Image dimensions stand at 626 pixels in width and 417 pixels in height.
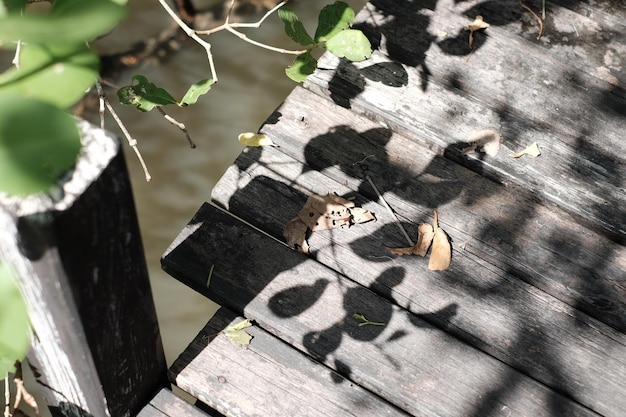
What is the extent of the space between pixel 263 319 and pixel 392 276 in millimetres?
345

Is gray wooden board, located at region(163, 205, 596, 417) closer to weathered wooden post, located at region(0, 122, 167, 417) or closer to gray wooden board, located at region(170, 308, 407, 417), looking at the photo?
gray wooden board, located at region(170, 308, 407, 417)

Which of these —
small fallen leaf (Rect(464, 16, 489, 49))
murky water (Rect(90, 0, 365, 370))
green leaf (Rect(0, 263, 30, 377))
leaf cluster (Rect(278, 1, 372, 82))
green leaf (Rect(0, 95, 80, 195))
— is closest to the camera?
green leaf (Rect(0, 95, 80, 195))

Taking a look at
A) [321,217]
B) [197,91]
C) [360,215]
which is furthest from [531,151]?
[197,91]

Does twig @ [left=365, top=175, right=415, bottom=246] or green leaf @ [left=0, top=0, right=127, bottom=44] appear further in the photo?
twig @ [left=365, top=175, right=415, bottom=246]

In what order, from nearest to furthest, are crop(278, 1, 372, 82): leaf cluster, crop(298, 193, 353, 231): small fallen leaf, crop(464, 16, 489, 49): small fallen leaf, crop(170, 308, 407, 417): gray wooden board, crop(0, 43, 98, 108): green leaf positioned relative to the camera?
crop(0, 43, 98, 108): green leaf
crop(170, 308, 407, 417): gray wooden board
crop(278, 1, 372, 82): leaf cluster
crop(298, 193, 353, 231): small fallen leaf
crop(464, 16, 489, 49): small fallen leaf

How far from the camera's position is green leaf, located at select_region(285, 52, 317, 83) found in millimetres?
1898

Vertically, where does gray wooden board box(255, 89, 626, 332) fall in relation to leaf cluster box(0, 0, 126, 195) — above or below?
below

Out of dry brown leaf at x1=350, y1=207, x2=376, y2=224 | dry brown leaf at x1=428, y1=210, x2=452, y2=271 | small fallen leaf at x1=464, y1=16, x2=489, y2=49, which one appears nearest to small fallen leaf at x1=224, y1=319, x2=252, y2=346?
dry brown leaf at x1=350, y1=207, x2=376, y2=224

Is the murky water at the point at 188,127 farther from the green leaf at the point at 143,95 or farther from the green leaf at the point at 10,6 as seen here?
the green leaf at the point at 10,6

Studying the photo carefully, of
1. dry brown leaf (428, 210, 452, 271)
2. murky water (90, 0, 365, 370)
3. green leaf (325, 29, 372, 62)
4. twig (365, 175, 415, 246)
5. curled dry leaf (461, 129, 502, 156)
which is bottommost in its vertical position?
murky water (90, 0, 365, 370)

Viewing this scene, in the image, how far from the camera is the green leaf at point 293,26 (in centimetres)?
186

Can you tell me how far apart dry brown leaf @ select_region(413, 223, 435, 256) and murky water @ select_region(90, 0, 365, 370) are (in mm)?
2005

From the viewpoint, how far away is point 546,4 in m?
2.46

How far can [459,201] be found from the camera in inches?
79.9
